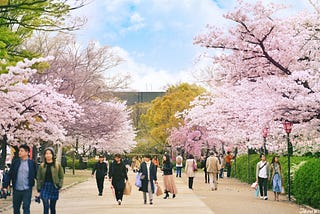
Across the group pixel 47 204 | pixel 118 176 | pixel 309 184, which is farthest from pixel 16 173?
pixel 309 184

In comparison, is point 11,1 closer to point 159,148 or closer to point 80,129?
point 80,129

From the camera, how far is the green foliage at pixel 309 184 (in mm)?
16688

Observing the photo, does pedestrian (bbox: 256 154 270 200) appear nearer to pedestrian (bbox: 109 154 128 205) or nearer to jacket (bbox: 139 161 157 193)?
jacket (bbox: 139 161 157 193)

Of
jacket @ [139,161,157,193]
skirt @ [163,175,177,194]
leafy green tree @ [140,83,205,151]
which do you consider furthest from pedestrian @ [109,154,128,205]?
leafy green tree @ [140,83,205,151]

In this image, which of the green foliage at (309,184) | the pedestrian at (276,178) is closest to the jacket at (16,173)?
the green foliage at (309,184)

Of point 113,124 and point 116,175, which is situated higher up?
point 113,124

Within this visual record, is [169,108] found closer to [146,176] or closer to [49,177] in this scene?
[146,176]

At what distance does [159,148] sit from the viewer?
86000 millimetres

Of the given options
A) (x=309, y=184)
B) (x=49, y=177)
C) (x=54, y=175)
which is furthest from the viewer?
(x=309, y=184)

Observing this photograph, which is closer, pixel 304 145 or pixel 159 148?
pixel 304 145

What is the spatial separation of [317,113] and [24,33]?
46.1 ft

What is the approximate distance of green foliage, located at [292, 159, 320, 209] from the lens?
16.7 meters

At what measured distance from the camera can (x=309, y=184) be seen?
1747 centimetres

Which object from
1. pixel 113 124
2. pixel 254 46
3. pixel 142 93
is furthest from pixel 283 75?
pixel 142 93
